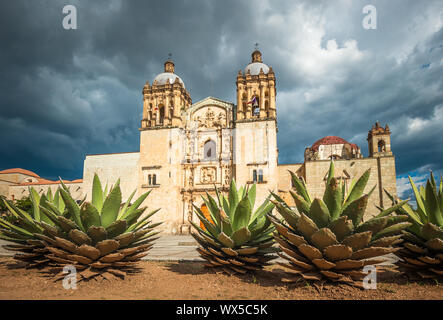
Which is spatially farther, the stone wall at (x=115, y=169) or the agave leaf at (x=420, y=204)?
the stone wall at (x=115, y=169)

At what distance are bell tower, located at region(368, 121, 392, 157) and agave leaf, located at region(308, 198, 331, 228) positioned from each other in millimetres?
22232

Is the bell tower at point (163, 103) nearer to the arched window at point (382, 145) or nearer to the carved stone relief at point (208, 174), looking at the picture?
the carved stone relief at point (208, 174)

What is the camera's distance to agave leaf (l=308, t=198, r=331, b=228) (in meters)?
2.63

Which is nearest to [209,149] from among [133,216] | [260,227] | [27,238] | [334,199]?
[27,238]

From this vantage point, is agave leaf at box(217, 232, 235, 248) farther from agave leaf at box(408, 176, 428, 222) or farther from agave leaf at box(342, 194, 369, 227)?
agave leaf at box(408, 176, 428, 222)

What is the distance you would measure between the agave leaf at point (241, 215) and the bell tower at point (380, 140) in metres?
22.0

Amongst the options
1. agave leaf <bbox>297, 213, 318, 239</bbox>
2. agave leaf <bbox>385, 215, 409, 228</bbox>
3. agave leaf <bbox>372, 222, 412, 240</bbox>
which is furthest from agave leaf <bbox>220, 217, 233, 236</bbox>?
agave leaf <bbox>385, 215, 409, 228</bbox>

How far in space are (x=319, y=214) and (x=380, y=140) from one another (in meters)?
23.0

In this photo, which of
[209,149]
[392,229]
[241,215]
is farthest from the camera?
[209,149]

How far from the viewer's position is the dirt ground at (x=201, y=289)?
261 centimetres

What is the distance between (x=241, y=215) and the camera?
3.38 m

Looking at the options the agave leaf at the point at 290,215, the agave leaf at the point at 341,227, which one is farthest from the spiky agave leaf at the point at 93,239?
the agave leaf at the point at 341,227
